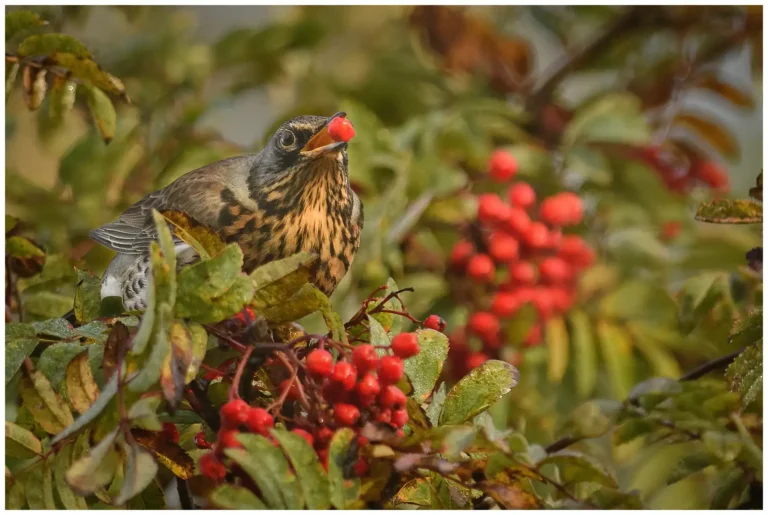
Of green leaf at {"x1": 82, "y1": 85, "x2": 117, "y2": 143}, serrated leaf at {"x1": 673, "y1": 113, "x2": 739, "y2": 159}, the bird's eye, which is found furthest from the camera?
serrated leaf at {"x1": 673, "y1": 113, "x2": 739, "y2": 159}

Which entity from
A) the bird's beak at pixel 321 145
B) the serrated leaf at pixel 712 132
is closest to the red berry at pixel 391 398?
the bird's beak at pixel 321 145

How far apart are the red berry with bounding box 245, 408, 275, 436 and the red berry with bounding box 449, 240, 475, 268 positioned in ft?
4.39

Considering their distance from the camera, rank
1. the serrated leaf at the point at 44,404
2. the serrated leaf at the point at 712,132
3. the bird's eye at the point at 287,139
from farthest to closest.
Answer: the serrated leaf at the point at 712,132
the bird's eye at the point at 287,139
the serrated leaf at the point at 44,404

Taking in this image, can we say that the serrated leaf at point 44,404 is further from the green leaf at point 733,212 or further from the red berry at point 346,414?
the green leaf at point 733,212

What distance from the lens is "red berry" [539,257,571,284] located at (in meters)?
2.38

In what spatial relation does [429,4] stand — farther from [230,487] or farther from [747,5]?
[230,487]

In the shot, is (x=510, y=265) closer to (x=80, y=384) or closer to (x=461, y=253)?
(x=461, y=253)

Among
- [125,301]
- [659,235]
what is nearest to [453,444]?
[125,301]

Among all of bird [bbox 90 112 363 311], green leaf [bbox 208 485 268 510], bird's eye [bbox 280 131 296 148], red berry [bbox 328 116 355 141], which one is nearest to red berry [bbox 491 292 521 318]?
bird [bbox 90 112 363 311]

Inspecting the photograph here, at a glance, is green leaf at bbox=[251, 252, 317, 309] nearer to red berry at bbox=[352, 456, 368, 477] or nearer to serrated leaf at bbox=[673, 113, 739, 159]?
red berry at bbox=[352, 456, 368, 477]

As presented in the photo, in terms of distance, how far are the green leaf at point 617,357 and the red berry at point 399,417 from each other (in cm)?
134

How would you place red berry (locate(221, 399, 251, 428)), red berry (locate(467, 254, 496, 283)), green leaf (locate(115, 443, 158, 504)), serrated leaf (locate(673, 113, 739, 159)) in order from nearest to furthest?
green leaf (locate(115, 443, 158, 504))
red berry (locate(221, 399, 251, 428))
red berry (locate(467, 254, 496, 283))
serrated leaf (locate(673, 113, 739, 159))

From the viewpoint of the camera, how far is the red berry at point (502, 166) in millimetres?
2475

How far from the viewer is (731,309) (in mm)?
1775
